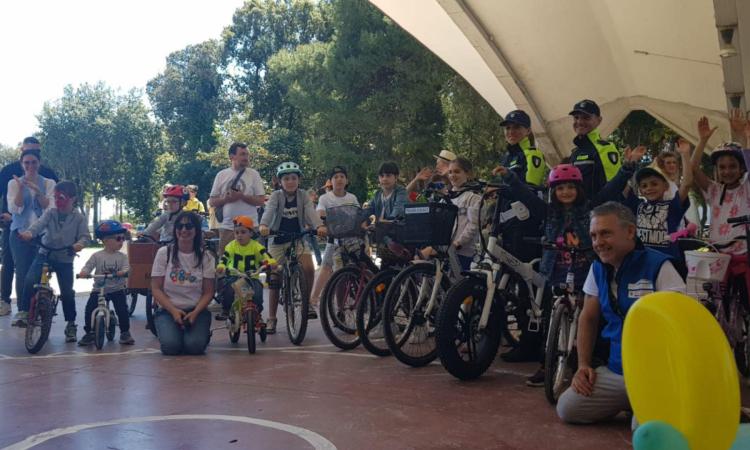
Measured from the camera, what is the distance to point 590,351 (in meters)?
4.54

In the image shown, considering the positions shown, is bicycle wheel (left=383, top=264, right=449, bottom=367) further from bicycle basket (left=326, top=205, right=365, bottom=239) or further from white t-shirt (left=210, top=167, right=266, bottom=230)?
white t-shirt (left=210, top=167, right=266, bottom=230)

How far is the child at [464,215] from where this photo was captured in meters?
7.05

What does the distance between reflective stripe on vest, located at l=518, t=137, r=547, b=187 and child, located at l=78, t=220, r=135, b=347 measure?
424 cm

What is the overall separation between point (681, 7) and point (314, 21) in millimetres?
37459

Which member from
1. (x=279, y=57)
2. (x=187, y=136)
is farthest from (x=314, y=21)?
(x=187, y=136)

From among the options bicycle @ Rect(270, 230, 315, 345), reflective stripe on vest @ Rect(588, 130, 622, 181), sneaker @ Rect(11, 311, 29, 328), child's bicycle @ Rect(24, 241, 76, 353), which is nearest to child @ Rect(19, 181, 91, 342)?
sneaker @ Rect(11, 311, 29, 328)

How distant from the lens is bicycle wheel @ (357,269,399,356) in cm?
696

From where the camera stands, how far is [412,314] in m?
6.39

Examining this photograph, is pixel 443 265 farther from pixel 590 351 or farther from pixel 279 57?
pixel 279 57

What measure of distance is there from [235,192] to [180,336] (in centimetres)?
228

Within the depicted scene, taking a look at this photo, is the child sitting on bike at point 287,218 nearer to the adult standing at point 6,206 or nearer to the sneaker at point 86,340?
the sneaker at point 86,340

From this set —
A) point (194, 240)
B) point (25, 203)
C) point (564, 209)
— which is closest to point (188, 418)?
point (564, 209)

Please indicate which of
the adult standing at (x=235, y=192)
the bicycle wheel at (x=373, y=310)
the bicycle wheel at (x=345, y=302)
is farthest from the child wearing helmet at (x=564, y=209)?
the adult standing at (x=235, y=192)

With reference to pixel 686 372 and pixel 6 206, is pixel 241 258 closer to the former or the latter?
pixel 6 206
